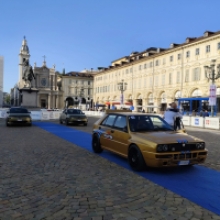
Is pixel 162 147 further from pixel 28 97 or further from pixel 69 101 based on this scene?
pixel 69 101

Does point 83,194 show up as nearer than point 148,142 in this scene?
Yes

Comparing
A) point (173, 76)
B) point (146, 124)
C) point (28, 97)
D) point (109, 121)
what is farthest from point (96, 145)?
point (173, 76)

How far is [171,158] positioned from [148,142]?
65 centimetres

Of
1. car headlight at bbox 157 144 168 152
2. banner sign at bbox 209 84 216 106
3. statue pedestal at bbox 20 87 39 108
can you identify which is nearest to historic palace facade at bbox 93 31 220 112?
statue pedestal at bbox 20 87 39 108

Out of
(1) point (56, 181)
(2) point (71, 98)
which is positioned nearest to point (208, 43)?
(1) point (56, 181)

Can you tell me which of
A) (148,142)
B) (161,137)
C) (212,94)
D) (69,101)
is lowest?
(148,142)

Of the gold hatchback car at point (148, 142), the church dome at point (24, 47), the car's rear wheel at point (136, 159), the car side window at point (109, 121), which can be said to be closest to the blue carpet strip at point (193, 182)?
the car's rear wheel at point (136, 159)

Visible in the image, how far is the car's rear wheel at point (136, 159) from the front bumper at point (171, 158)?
0.14 meters

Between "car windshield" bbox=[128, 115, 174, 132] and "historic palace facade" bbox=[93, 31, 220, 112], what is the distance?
29.4m

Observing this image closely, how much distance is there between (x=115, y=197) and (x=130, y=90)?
6380 cm

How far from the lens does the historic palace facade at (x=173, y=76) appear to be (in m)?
44.6

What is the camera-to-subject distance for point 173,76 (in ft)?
175

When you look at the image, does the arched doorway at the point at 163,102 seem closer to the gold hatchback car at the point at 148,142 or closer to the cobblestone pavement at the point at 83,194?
the gold hatchback car at the point at 148,142

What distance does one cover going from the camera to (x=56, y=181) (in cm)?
551
